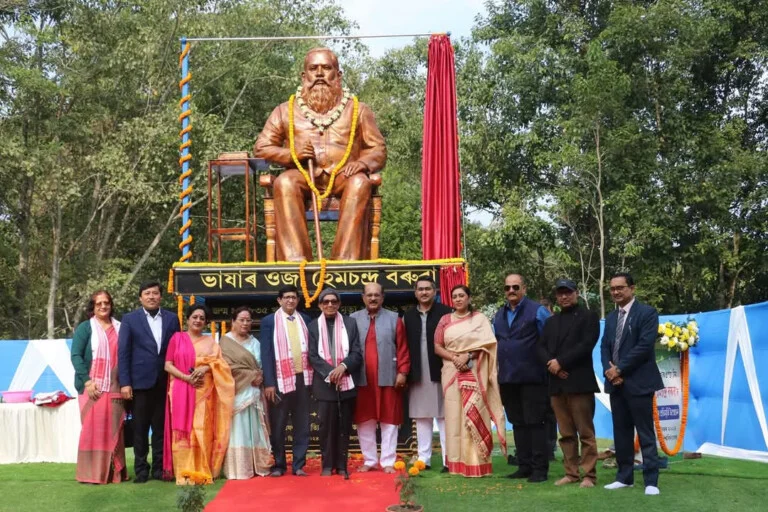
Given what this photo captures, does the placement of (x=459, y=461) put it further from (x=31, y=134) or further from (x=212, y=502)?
(x=31, y=134)

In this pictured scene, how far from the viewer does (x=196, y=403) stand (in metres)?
6.68

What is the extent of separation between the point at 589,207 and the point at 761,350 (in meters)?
10.8

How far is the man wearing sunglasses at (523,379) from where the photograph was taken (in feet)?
21.6

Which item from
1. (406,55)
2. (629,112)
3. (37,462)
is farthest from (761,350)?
(406,55)

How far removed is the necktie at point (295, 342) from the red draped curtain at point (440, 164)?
196cm

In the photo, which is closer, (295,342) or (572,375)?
(572,375)

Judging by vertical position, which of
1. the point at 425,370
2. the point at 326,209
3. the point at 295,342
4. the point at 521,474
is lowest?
the point at 521,474

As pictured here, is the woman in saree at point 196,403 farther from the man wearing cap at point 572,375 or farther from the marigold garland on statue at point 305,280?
the man wearing cap at point 572,375

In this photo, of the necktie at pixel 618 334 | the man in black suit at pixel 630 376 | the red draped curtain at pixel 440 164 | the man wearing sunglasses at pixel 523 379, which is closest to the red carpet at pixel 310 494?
the man wearing sunglasses at pixel 523 379

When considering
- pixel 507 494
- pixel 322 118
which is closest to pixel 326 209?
pixel 322 118

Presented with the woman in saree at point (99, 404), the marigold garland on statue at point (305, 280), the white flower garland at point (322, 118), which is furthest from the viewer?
the white flower garland at point (322, 118)

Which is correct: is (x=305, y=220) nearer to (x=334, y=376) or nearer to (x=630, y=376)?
(x=334, y=376)

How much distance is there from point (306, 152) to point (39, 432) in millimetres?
3832

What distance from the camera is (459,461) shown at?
6.75 metres
